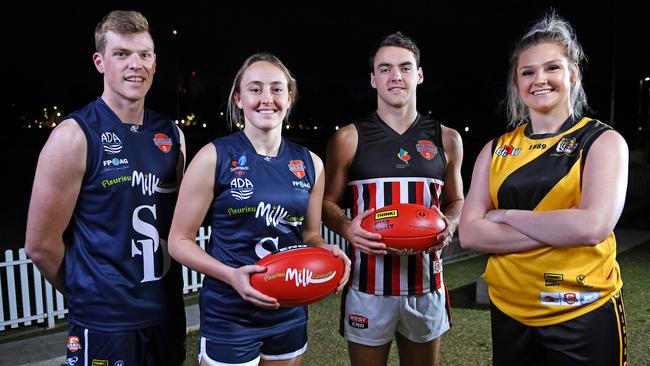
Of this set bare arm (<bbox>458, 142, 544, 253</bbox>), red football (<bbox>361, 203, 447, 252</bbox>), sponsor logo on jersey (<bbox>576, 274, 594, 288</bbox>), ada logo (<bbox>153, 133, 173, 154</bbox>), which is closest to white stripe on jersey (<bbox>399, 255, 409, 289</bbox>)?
red football (<bbox>361, 203, 447, 252</bbox>)

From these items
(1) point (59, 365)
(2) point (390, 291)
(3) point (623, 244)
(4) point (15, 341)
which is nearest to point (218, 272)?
(2) point (390, 291)

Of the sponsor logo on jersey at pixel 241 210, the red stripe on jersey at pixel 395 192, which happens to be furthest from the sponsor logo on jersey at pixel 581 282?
the sponsor logo on jersey at pixel 241 210

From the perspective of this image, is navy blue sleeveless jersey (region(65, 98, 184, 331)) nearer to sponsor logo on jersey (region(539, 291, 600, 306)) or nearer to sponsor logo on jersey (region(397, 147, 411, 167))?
sponsor logo on jersey (region(397, 147, 411, 167))

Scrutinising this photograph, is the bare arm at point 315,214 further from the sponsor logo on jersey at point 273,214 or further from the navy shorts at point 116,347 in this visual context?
the navy shorts at point 116,347

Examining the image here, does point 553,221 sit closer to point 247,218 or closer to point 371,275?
point 371,275

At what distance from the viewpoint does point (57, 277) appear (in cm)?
256

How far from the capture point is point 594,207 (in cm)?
221

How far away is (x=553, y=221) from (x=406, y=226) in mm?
779

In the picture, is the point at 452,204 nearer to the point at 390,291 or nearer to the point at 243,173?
the point at 390,291

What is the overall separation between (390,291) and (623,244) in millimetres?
8449

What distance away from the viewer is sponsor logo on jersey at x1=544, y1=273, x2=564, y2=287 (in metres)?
2.29

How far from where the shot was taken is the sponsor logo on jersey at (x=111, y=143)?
2416 millimetres

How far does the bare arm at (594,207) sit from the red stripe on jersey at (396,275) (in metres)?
0.98

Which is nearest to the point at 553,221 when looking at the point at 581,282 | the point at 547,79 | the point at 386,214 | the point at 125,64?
the point at 581,282
